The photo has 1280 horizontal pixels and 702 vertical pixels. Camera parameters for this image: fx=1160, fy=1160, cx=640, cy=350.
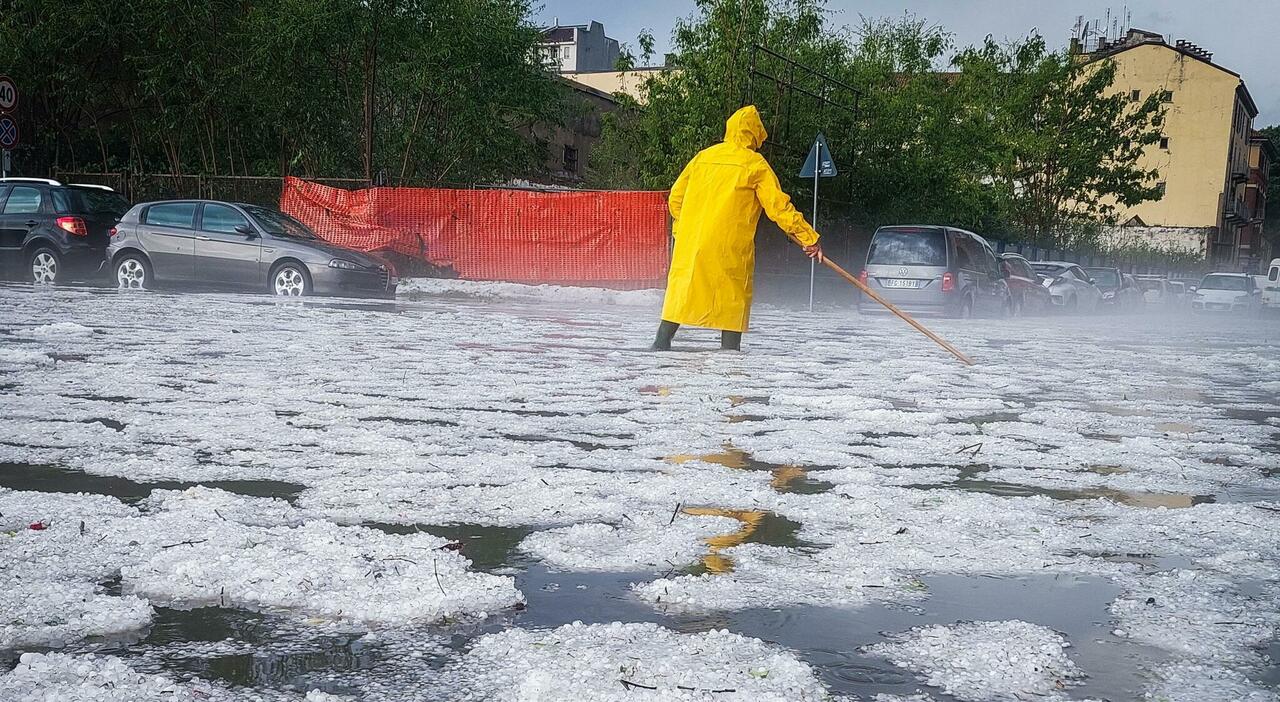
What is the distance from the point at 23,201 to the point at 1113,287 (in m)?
24.3

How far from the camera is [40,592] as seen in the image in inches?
106

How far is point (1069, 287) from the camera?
24.5 meters

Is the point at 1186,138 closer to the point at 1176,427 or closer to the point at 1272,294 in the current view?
the point at 1272,294

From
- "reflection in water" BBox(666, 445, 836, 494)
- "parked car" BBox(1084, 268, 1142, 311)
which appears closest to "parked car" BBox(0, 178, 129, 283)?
"reflection in water" BBox(666, 445, 836, 494)

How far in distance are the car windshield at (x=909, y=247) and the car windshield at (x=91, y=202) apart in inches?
443

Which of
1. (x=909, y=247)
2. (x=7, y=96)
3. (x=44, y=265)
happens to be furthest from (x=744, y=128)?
(x=7, y=96)

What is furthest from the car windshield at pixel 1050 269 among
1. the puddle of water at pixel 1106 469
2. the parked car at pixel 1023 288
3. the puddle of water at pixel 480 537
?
the puddle of water at pixel 480 537

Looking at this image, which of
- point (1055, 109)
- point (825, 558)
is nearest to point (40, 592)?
point (825, 558)

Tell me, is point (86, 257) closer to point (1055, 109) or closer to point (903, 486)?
point (903, 486)

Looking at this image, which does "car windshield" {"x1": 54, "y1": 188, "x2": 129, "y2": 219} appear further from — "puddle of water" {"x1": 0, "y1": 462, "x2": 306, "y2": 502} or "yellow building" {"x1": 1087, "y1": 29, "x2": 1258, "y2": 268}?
"yellow building" {"x1": 1087, "y1": 29, "x2": 1258, "y2": 268}

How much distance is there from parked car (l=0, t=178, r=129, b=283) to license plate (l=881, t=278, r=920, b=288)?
454 inches

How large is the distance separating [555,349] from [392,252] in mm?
10562

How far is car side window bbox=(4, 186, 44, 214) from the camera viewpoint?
16406 millimetres

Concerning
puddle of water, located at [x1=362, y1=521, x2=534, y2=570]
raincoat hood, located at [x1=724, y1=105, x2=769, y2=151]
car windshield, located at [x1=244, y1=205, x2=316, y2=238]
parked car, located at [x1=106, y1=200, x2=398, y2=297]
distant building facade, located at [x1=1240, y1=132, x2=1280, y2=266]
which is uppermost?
distant building facade, located at [x1=1240, y1=132, x2=1280, y2=266]
